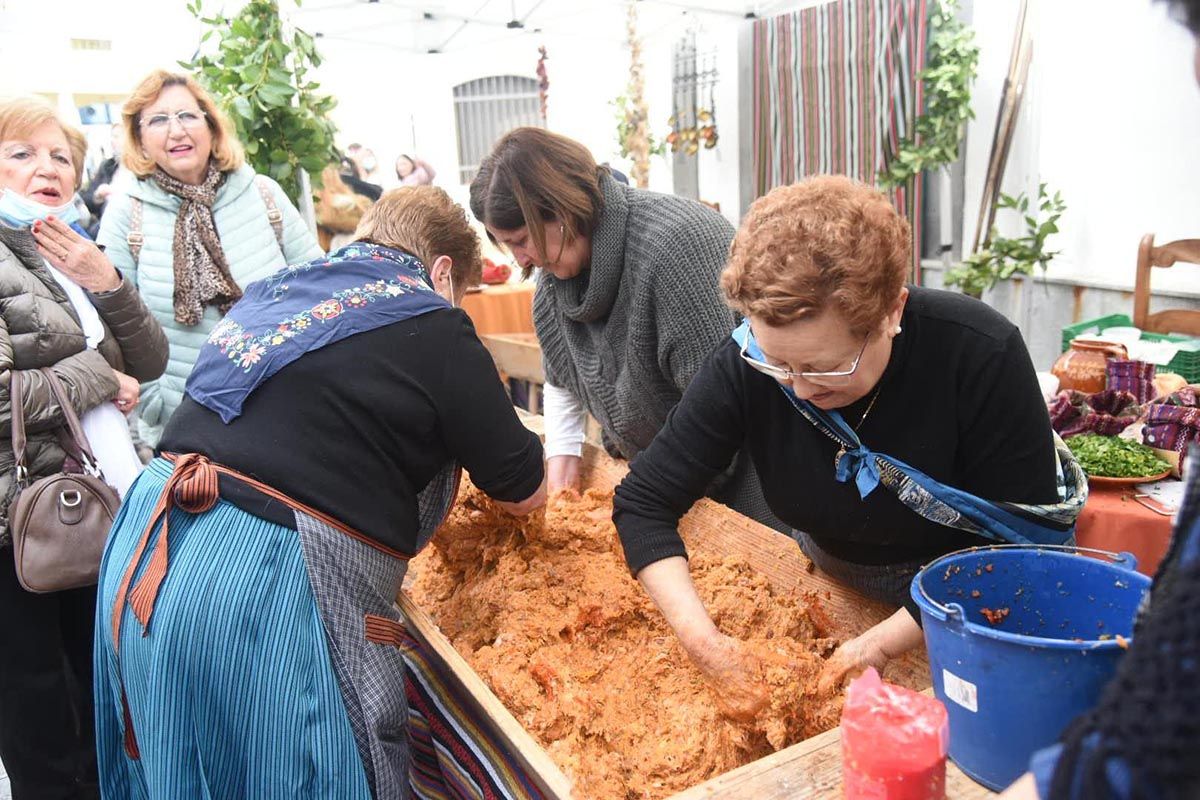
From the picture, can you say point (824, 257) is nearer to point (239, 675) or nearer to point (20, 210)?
point (239, 675)

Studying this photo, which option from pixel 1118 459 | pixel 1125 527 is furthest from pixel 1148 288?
pixel 1125 527

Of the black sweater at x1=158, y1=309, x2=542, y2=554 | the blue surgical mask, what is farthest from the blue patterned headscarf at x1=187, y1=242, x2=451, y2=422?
the blue surgical mask

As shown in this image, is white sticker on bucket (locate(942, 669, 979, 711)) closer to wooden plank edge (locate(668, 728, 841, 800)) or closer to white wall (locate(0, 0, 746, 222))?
wooden plank edge (locate(668, 728, 841, 800))

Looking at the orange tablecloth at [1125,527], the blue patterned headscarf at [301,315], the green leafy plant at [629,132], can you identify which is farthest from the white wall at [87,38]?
the orange tablecloth at [1125,527]

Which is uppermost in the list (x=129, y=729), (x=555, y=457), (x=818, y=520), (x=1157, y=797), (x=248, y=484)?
(x=1157, y=797)

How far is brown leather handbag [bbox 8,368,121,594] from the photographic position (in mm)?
2055

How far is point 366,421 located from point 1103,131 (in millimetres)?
4707

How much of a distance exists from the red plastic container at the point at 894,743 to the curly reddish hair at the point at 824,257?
1.90ft

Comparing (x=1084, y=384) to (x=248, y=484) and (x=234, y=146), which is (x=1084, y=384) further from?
(x=234, y=146)

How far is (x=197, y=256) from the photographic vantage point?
320 centimetres

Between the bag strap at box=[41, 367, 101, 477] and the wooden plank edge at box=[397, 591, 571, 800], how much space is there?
39.4 inches

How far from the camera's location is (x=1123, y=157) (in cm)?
459

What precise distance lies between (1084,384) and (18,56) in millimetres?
7333

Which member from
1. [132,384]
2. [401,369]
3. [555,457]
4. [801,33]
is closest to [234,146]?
[132,384]
